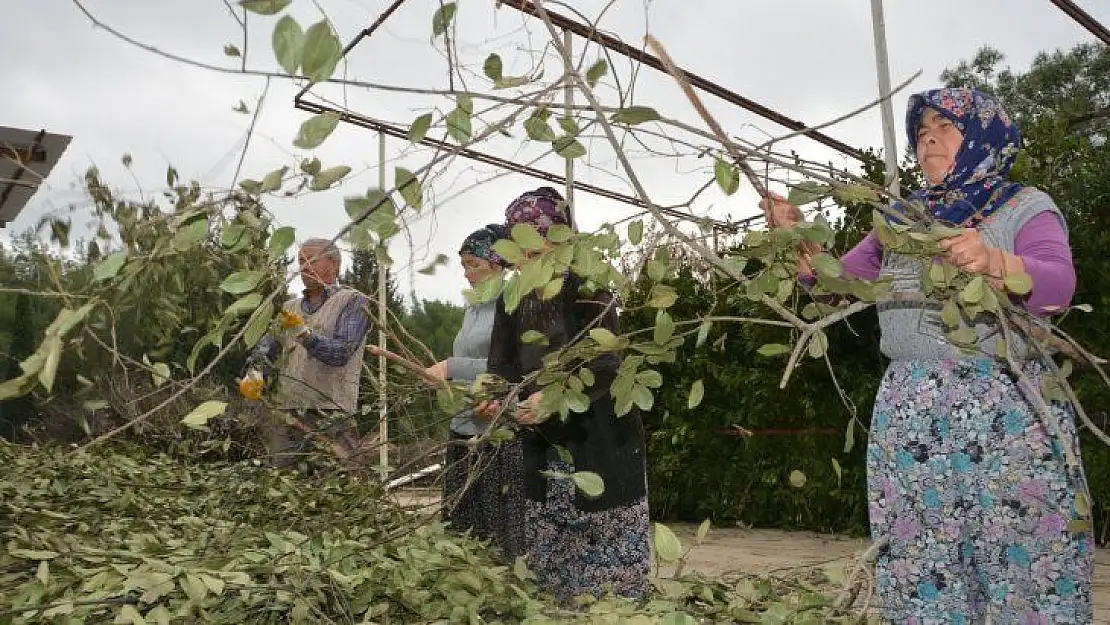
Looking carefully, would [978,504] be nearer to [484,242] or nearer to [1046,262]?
[1046,262]

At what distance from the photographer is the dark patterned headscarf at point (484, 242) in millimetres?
3350

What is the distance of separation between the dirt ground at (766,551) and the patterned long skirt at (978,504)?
8.93ft

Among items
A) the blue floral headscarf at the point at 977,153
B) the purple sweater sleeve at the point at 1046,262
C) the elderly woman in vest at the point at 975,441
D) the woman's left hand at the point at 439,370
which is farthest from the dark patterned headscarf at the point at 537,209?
the purple sweater sleeve at the point at 1046,262

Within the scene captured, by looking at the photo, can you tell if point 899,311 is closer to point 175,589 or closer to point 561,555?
point 561,555

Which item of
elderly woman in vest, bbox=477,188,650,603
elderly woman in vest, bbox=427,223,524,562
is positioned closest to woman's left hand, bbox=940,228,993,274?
elderly woman in vest, bbox=477,188,650,603

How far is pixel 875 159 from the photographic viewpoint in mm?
6176

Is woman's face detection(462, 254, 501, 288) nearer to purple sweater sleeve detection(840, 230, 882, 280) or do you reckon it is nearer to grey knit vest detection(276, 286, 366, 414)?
grey knit vest detection(276, 286, 366, 414)

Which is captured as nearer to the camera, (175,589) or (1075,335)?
(175,589)

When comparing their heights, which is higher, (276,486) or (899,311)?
(899,311)

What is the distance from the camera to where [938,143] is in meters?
2.26

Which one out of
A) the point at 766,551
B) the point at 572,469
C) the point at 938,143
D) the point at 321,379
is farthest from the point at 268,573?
the point at 766,551

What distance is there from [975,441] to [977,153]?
0.62 m

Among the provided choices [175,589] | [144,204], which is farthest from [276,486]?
[144,204]

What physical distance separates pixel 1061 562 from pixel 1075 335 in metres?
3.91
